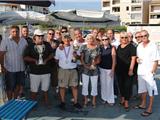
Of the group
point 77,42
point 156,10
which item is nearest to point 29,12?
point 77,42

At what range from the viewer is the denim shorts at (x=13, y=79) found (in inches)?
332

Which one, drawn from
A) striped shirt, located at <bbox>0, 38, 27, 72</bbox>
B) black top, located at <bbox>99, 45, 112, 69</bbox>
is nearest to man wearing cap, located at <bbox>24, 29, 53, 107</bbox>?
striped shirt, located at <bbox>0, 38, 27, 72</bbox>

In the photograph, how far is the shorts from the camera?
8.84m

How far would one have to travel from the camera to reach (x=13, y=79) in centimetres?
845

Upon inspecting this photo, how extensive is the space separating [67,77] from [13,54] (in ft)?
4.34

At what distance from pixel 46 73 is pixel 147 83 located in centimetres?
220

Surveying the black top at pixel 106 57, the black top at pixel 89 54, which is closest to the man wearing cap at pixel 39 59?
the black top at pixel 89 54

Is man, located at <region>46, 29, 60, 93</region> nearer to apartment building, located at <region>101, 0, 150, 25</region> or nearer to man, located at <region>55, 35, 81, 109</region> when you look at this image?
man, located at <region>55, 35, 81, 109</region>

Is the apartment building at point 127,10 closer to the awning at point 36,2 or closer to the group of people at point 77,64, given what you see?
the group of people at point 77,64

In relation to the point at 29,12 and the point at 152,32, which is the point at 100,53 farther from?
the point at 152,32

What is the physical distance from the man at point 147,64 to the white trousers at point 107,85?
86 centimetres

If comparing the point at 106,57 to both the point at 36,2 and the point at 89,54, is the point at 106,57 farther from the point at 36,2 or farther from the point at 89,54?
the point at 36,2

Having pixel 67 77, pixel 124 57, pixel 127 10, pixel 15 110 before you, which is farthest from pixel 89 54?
pixel 127 10

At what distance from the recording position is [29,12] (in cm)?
1516
